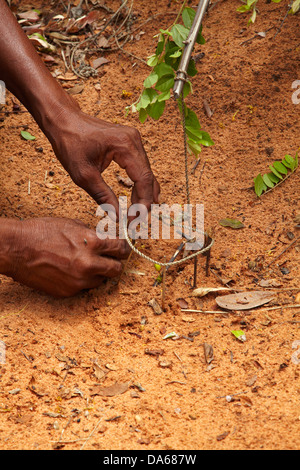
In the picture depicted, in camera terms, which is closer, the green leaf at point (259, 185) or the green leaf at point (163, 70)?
the green leaf at point (163, 70)

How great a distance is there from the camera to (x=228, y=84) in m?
3.38

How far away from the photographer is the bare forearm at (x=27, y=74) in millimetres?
2506

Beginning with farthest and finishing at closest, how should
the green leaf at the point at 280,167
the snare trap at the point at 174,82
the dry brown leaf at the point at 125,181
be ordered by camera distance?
the dry brown leaf at the point at 125,181 → the green leaf at the point at 280,167 → the snare trap at the point at 174,82

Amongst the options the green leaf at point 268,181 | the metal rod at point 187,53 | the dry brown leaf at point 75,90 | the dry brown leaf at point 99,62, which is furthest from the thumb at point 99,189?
the dry brown leaf at point 99,62

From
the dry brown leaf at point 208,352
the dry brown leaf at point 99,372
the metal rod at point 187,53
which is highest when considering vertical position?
the metal rod at point 187,53

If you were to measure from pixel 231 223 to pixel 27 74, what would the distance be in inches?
49.2

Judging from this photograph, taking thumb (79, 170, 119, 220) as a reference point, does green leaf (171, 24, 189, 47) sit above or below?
above

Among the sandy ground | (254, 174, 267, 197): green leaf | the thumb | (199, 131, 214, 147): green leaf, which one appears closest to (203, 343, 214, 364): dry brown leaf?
the sandy ground

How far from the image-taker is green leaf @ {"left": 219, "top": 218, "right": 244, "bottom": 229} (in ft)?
9.11

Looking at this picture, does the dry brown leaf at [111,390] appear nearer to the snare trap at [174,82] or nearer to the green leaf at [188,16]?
the snare trap at [174,82]

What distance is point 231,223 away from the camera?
280 centimetres

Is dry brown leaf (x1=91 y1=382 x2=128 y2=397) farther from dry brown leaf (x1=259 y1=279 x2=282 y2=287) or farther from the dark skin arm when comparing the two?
dry brown leaf (x1=259 y1=279 x2=282 y2=287)

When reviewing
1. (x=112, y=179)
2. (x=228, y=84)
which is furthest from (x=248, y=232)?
(x=228, y=84)

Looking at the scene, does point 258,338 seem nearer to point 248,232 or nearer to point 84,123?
point 248,232
